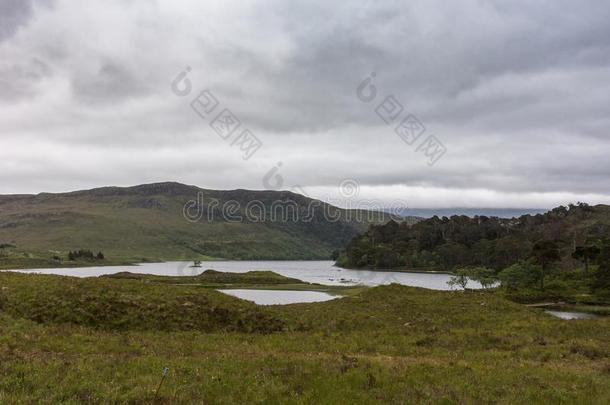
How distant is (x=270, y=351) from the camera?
24672 millimetres

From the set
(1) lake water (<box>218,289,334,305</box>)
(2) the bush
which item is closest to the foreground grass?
(1) lake water (<box>218,289,334,305</box>)

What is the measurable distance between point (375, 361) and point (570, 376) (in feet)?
27.9

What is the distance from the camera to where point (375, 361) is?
22.0 m

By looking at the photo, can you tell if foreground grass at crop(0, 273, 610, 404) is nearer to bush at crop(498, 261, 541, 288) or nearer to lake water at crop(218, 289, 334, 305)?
lake water at crop(218, 289, 334, 305)

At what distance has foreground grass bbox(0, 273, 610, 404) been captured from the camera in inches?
637

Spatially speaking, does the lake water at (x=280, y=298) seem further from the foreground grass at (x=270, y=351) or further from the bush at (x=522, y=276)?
the bush at (x=522, y=276)

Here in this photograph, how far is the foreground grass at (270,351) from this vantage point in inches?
637

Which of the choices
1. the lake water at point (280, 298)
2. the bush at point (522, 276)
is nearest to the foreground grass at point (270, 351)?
the lake water at point (280, 298)

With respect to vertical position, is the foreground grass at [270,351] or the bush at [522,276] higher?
the foreground grass at [270,351]

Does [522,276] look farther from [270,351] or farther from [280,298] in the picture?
[270,351]

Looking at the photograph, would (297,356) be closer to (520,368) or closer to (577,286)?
(520,368)

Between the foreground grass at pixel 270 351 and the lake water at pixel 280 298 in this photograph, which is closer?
the foreground grass at pixel 270 351

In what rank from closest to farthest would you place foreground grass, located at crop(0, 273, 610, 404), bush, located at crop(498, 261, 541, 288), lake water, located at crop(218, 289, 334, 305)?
1. foreground grass, located at crop(0, 273, 610, 404)
2. lake water, located at crop(218, 289, 334, 305)
3. bush, located at crop(498, 261, 541, 288)

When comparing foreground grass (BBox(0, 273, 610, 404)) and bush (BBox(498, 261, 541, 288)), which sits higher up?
foreground grass (BBox(0, 273, 610, 404))
